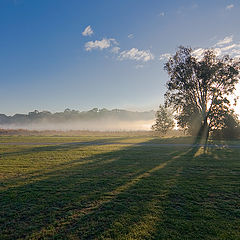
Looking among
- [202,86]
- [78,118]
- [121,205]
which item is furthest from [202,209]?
[78,118]

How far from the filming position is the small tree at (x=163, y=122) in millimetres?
41875

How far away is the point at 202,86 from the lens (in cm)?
2875

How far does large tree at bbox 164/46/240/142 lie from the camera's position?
28297 millimetres

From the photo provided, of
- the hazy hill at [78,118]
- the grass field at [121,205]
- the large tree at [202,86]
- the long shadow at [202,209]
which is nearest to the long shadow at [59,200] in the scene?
the grass field at [121,205]

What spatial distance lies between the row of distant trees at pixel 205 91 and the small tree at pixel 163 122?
33.1 feet

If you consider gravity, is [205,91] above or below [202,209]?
above

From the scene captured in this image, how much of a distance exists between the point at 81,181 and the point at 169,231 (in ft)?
14.6

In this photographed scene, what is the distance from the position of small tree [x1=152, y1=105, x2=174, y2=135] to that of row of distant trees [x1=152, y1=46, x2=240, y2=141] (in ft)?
33.1

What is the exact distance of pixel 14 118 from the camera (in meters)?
Answer: 160

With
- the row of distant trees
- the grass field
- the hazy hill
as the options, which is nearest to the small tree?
the row of distant trees

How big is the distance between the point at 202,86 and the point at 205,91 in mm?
1132

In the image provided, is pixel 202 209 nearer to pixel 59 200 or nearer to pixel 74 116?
pixel 59 200

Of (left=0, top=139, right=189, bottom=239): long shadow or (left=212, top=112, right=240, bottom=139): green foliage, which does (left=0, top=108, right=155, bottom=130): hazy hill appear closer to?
(left=212, top=112, right=240, bottom=139): green foliage

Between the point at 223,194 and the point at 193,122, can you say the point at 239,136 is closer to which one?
the point at 193,122
